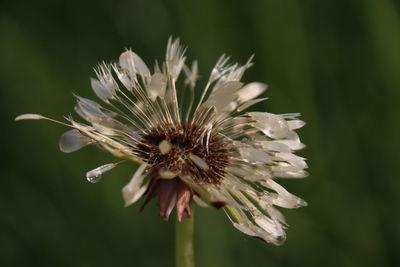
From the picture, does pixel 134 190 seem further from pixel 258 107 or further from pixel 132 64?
pixel 258 107

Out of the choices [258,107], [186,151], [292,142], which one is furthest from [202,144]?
[258,107]

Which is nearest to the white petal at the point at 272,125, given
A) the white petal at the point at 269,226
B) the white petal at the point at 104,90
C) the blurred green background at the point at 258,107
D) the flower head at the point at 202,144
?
the flower head at the point at 202,144

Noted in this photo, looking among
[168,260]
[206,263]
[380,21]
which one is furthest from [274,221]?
[380,21]

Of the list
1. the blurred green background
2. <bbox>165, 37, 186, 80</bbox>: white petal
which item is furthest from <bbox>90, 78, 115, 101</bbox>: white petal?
the blurred green background

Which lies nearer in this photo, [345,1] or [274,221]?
[274,221]

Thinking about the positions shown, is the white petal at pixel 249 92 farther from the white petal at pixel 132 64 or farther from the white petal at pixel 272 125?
the white petal at pixel 132 64

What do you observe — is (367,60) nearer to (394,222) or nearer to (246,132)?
(394,222)

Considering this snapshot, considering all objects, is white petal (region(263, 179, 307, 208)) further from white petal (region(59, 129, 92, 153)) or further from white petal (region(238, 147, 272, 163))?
white petal (region(59, 129, 92, 153))

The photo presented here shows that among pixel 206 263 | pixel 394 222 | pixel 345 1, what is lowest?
pixel 394 222
